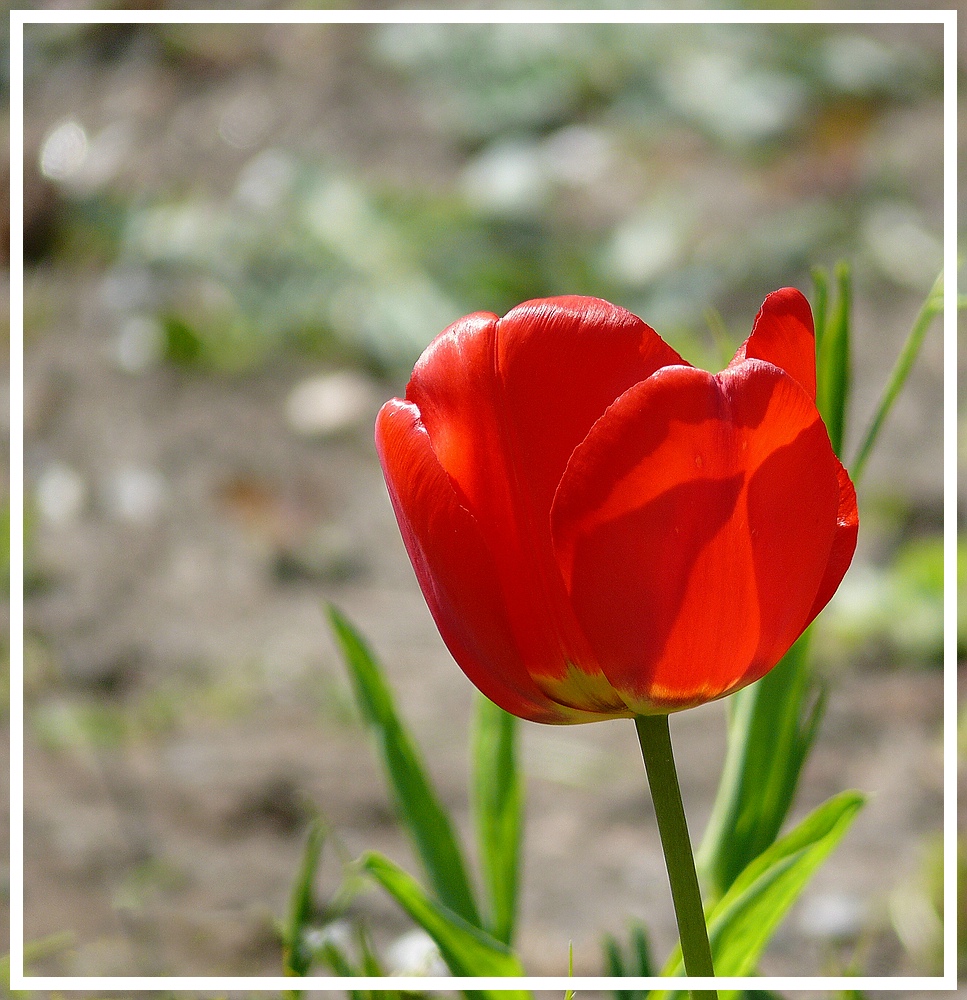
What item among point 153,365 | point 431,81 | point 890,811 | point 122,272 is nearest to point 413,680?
point 890,811

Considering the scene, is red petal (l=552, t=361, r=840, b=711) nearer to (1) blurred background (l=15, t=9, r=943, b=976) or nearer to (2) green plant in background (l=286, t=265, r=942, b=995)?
(2) green plant in background (l=286, t=265, r=942, b=995)

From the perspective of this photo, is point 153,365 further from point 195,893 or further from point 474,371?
point 474,371

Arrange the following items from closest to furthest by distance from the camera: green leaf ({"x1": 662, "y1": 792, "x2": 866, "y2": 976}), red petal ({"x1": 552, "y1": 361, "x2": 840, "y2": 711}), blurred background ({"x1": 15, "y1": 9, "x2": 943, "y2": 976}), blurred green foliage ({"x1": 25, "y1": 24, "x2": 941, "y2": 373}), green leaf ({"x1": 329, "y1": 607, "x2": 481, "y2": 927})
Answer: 1. red petal ({"x1": 552, "y1": 361, "x2": 840, "y2": 711})
2. green leaf ({"x1": 662, "y1": 792, "x2": 866, "y2": 976})
3. green leaf ({"x1": 329, "y1": 607, "x2": 481, "y2": 927})
4. blurred background ({"x1": 15, "y1": 9, "x2": 943, "y2": 976})
5. blurred green foliage ({"x1": 25, "y1": 24, "x2": 941, "y2": 373})

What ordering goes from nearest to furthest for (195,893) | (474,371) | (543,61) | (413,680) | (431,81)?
1. (474,371)
2. (195,893)
3. (413,680)
4. (543,61)
5. (431,81)

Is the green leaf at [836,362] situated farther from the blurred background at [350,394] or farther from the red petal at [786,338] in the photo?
the blurred background at [350,394]

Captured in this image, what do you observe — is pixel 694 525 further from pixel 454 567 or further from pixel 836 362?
pixel 836 362

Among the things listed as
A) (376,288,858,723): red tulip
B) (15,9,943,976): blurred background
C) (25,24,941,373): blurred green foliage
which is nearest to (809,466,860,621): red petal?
(376,288,858,723): red tulip
